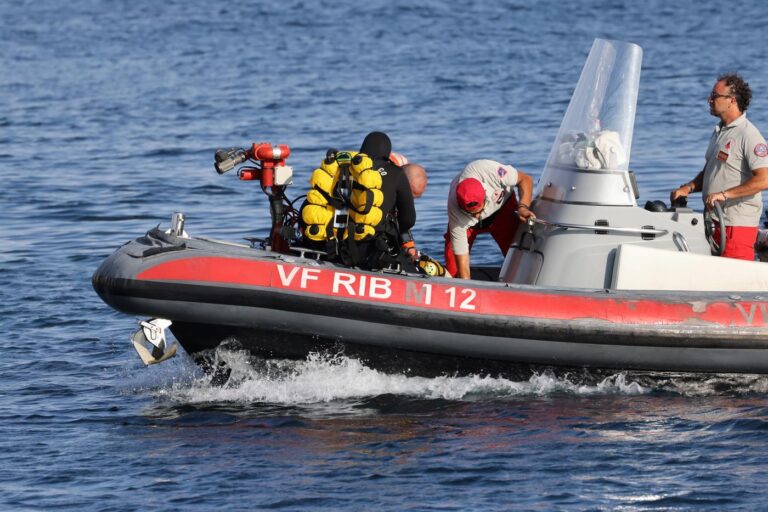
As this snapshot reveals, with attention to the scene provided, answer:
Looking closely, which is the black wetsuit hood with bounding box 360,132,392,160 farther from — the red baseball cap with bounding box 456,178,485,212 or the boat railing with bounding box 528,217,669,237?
the boat railing with bounding box 528,217,669,237

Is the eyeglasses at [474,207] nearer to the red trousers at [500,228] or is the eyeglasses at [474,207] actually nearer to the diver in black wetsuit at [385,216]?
the red trousers at [500,228]

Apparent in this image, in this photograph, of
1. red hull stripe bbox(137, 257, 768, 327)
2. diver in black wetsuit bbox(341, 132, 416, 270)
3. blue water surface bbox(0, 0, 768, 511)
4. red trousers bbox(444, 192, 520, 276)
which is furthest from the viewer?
red trousers bbox(444, 192, 520, 276)

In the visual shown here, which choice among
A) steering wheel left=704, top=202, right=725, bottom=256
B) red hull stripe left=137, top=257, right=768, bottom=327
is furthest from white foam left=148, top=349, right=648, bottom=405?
steering wheel left=704, top=202, right=725, bottom=256

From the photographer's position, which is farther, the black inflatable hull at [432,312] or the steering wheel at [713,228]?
the steering wheel at [713,228]

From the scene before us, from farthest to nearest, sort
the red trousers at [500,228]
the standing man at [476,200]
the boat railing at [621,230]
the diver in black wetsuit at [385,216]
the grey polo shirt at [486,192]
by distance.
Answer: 1. the red trousers at [500,228]
2. the grey polo shirt at [486,192]
3. the standing man at [476,200]
4. the boat railing at [621,230]
5. the diver in black wetsuit at [385,216]

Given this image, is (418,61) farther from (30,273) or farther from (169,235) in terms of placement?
(169,235)

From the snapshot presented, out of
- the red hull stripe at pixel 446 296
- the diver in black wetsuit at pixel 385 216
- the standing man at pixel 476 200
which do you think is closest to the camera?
the red hull stripe at pixel 446 296

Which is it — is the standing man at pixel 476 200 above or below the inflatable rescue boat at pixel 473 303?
above

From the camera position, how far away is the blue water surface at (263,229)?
650 centimetres

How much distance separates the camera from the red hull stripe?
7.39m

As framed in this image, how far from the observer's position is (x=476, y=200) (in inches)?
310

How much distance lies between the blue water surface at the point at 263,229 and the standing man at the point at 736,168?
0.86 metres

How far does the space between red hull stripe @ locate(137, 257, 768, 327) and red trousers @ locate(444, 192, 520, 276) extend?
31.7 inches

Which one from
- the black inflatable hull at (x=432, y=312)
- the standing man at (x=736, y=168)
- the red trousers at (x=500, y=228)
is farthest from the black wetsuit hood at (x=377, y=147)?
the standing man at (x=736, y=168)
